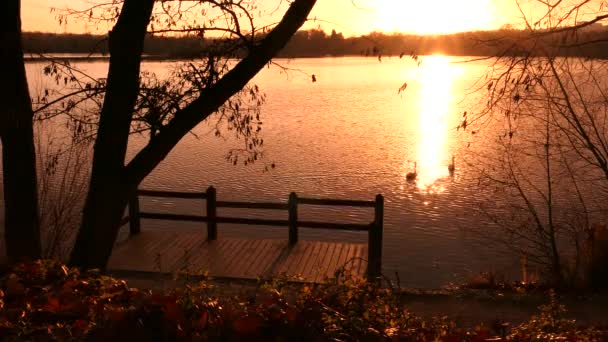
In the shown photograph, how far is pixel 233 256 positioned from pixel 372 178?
12.8 meters

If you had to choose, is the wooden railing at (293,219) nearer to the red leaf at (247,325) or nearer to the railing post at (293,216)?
the railing post at (293,216)

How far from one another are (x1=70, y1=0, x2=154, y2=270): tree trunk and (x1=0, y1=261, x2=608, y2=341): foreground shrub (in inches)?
88.1

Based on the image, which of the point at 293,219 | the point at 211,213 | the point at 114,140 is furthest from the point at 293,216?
the point at 114,140

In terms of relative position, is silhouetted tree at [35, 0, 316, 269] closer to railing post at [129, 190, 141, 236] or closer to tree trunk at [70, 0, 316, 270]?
tree trunk at [70, 0, 316, 270]

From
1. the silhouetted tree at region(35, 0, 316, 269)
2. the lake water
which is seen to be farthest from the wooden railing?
the silhouetted tree at region(35, 0, 316, 269)

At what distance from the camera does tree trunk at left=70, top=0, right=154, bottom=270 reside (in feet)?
20.1

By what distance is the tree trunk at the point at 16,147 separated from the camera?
21.9 ft

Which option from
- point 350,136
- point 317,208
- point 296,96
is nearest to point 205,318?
point 317,208

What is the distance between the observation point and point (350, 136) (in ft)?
106

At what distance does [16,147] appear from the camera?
6.95m

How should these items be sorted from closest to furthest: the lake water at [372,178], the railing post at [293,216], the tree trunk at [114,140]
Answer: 1. the tree trunk at [114,140]
2. the railing post at [293,216]
3. the lake water at [372,178]

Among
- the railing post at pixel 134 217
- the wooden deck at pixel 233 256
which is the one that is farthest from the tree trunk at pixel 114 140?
the railing post at pixel 134 217

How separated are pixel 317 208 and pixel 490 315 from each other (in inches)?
465

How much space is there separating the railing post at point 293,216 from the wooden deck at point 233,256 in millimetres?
164
